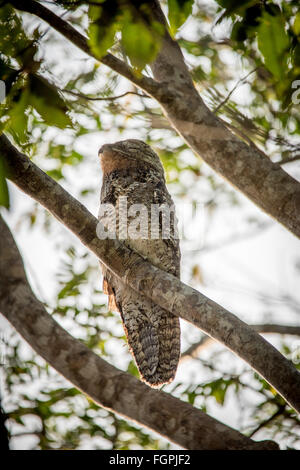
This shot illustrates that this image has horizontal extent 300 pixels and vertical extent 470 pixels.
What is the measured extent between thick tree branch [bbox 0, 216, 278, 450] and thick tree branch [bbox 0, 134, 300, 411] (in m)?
0.29

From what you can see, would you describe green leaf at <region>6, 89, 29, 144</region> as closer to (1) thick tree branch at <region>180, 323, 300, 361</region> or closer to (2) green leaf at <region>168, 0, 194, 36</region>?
(2) green leaf at <region>168, 0, 194, 36</region>

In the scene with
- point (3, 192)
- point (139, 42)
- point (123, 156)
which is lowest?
point (3, 192)

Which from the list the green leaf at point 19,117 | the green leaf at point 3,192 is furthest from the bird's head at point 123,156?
the green leaf at point 3,192

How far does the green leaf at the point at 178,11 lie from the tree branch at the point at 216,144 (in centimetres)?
103

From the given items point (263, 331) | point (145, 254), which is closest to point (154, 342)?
point (145, 254)

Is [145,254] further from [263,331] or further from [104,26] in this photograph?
[104,26]

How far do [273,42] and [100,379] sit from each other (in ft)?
5.66

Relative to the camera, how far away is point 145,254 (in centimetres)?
332

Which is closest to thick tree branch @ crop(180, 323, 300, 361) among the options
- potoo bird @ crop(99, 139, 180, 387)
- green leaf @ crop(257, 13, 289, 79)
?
potoo bird @ crop(99, 139, 180, 387)

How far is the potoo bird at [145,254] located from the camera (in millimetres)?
3104

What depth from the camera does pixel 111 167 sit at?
12.2 feet

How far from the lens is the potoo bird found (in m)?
3.10

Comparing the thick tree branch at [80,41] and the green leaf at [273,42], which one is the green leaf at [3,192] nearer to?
the green leaf at [273,42]

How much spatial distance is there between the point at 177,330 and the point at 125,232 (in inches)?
30.8
